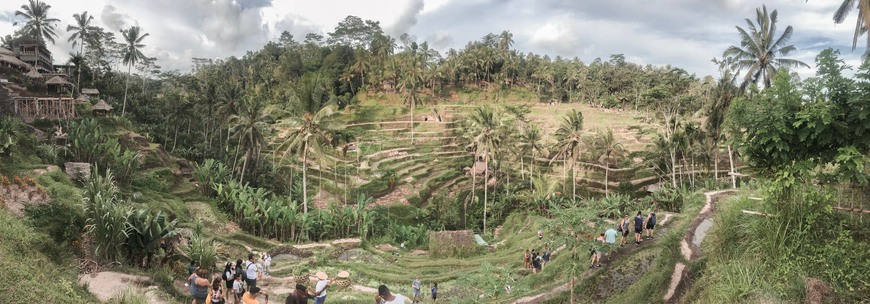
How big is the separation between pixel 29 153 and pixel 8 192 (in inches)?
330

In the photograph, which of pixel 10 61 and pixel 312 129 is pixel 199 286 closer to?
pixel 312 129

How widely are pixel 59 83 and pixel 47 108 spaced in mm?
4474

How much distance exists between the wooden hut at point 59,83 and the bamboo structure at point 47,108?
176 centimetres

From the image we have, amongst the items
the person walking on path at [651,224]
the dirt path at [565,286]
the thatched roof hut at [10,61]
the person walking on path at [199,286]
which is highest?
the thatched roof hut at [10,61]

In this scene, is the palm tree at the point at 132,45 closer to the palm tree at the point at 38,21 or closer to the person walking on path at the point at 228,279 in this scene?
the palm tree at the point at 38,21

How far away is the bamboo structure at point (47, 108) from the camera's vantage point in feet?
80.2

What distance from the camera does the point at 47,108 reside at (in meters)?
25.3

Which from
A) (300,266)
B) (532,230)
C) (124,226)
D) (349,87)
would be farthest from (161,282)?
(349,87)

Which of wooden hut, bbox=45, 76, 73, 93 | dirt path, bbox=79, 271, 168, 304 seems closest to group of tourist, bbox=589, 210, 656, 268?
dirt path, bbox=79, 271, 168, 304

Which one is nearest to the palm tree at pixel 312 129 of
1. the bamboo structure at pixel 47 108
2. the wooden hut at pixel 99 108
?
the bamboo structure at pixel 47 108

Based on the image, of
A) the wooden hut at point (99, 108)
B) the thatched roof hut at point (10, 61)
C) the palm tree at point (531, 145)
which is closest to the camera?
the wooden hut at point (99, 108)

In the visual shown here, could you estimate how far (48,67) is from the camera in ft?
136

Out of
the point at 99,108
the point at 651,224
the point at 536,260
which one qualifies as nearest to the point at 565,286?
the point at 536,260

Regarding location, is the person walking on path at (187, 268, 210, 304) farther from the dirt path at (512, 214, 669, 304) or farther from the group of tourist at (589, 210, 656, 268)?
the group of tourist at (589, 210, 656, 268)
